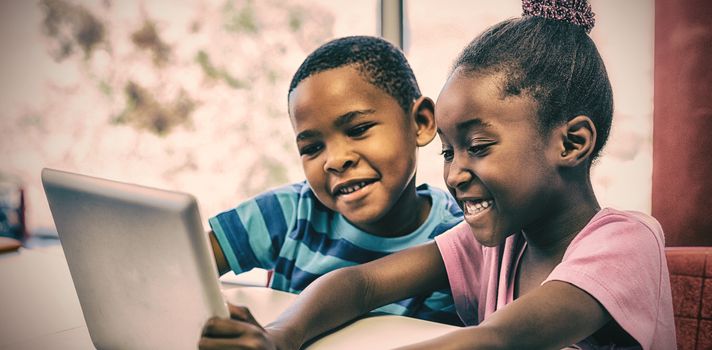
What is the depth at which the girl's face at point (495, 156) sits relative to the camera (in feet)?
2.28

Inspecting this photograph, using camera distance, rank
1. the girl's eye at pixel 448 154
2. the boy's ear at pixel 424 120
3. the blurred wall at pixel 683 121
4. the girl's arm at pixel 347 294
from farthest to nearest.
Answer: the blurred wall at pixel 683 121, the boy's ear at pixel 424 120, the girl's eye at pixel 448 154, the girl's arm at pixel 347 294

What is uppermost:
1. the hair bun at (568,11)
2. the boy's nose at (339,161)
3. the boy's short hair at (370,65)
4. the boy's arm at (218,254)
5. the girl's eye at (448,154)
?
the boy's short hair at (370,65)

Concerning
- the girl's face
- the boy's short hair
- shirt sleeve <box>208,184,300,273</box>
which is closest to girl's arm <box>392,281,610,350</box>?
the girl's face

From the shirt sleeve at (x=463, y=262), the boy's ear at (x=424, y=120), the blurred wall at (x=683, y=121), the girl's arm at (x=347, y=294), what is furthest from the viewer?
the blurred wall at (x=683, y=121)

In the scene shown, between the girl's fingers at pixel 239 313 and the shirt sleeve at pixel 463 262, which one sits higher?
the girl's fingers at pixel 239 313

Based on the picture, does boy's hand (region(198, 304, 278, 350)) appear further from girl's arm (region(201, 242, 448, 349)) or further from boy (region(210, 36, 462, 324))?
boy (region(210, 36, 462, 324))

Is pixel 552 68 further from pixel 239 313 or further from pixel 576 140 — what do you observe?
pixel 239 313

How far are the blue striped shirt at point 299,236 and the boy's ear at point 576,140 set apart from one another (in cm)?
38

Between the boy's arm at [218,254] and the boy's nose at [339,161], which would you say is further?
the boy's arm at [218,254]

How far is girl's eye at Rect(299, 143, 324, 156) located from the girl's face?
273 millimetres

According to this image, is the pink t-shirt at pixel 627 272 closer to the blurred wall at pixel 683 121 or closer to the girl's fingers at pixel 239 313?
the girl's fingers at pixel 239 313

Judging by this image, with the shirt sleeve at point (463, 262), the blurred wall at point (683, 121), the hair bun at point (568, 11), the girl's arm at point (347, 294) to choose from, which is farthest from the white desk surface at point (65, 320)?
the blurred wall at point (683, 121)

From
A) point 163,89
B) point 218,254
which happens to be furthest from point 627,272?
point 163,89

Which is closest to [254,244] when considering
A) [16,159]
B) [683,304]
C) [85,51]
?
[683,304]
